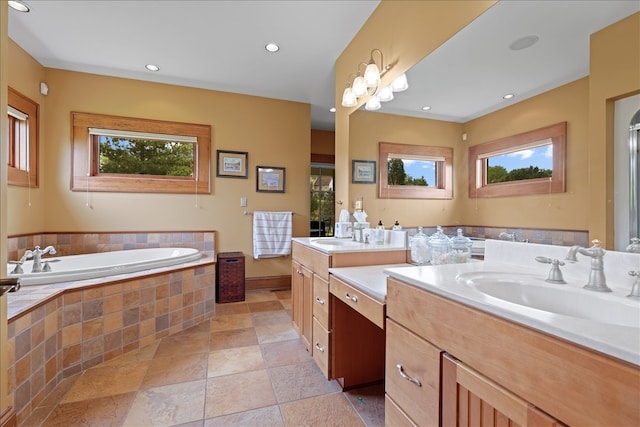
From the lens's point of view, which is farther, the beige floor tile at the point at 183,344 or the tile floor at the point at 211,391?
the beige floor tile at the point at 183,344

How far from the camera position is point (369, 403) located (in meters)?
1.52

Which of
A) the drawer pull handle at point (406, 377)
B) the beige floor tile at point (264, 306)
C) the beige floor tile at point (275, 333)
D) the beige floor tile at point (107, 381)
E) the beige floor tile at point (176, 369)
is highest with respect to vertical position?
the drawer pull handle at point (406, 377)

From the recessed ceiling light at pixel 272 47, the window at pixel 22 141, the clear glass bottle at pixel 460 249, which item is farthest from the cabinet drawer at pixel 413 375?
the window at pixel 22 141

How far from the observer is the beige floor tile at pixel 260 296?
3305 millimetres

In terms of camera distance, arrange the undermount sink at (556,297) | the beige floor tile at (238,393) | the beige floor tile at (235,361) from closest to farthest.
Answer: the undermount sink at (556,297) → the beige floor tile at (238,393) → the beige floor tile at (235,361)

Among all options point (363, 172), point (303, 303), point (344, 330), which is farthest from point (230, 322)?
point (363, 172)

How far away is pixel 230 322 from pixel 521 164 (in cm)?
253

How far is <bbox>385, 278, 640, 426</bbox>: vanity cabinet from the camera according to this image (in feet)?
1.61

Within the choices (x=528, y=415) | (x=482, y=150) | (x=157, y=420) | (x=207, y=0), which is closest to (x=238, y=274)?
(x=157, y=420)

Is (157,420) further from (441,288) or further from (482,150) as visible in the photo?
(482,150)

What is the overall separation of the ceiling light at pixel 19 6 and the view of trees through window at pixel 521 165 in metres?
3.34

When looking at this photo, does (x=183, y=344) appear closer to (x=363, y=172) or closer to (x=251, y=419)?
(x=251, y=419)

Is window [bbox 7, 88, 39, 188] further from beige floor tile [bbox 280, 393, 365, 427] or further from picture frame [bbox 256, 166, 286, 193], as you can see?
beige floor tile [bbox 280, 393, 365, 427]

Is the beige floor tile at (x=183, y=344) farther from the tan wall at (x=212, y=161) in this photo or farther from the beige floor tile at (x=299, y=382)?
the tan wall at (x=212, y=161)
